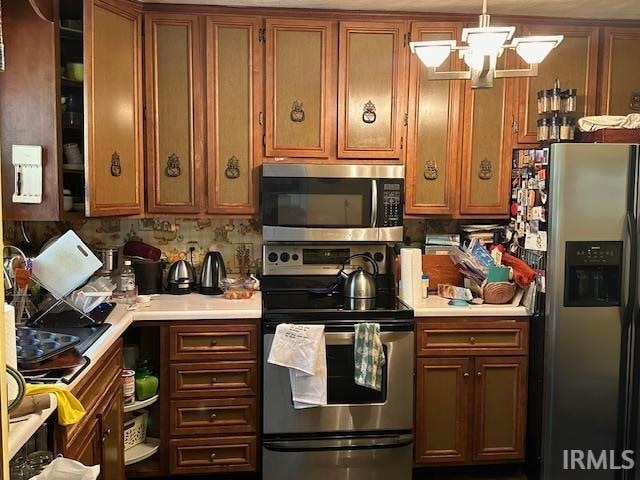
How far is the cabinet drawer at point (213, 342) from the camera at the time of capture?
2.67 m

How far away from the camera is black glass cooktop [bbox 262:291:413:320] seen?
2645 mm

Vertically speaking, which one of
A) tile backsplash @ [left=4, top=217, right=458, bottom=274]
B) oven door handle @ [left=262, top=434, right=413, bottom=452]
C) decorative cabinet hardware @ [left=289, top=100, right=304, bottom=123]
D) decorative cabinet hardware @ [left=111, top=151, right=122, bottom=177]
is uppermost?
decorative cabinet hardware @ [left=289, top=100, right=304, bottom=123]

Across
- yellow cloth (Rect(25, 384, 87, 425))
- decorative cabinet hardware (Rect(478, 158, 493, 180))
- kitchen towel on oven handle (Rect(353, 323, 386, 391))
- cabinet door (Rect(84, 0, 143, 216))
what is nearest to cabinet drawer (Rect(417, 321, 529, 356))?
kitchen towel on oven handle (Rect(353, 323, 386, 391))

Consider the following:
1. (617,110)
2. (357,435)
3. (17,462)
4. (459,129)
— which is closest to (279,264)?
(357,435)

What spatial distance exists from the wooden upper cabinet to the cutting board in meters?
1.07

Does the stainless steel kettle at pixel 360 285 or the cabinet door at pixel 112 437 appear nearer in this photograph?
the cabinet door at pixel 112 437

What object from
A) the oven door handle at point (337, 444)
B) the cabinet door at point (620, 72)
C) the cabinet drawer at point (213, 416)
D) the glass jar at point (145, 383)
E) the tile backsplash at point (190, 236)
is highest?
the cabinet door at point (620, 72)

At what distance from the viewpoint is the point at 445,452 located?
9.41 ft

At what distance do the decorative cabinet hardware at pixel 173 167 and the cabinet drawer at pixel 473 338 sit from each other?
4.70 ft

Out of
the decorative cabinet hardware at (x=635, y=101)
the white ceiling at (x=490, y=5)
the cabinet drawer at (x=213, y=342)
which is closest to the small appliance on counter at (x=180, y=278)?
the cabinet drawer at (x=213, y=342)

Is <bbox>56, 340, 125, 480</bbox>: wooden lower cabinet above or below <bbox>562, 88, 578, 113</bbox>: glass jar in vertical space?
below

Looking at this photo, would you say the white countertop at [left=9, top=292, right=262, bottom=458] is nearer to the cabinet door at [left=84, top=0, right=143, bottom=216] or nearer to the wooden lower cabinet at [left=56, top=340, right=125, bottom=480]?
the wooden lower cabinet at [left=56, top=340, right=125, bottom=480]

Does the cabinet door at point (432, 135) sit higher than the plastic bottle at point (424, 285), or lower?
higher
